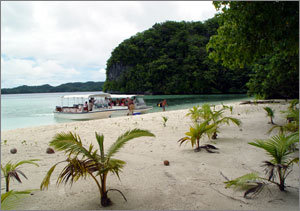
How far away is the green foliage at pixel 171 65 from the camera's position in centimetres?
5922

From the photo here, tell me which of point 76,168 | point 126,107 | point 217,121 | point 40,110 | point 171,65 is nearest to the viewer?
point 76,168

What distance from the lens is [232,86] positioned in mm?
59219

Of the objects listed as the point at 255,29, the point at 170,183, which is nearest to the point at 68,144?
the point at 170,183

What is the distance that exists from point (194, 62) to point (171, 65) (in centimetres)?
748

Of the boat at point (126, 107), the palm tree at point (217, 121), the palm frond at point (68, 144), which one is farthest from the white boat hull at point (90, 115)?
the palm frond at point (68, 144)

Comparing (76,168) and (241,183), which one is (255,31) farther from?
(76,168)

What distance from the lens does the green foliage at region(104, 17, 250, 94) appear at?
5922 centimetres

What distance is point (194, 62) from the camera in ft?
204

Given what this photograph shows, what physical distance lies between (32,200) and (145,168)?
1.78m

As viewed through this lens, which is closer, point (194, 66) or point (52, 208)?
point (52, 208)

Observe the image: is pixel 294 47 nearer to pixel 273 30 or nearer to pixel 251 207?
pixel 273 30

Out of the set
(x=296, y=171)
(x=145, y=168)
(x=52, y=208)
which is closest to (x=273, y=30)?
(x=296, y=171)

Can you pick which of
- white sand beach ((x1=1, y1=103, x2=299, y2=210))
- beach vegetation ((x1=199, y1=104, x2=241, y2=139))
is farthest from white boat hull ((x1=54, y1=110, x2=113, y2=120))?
white sand beach ((x1=1, y1=103, x2=299, y2=210))

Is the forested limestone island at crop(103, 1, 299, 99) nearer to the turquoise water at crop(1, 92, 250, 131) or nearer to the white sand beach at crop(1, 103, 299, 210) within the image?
the white sand beach at crop(1, 103, 299, 210)
